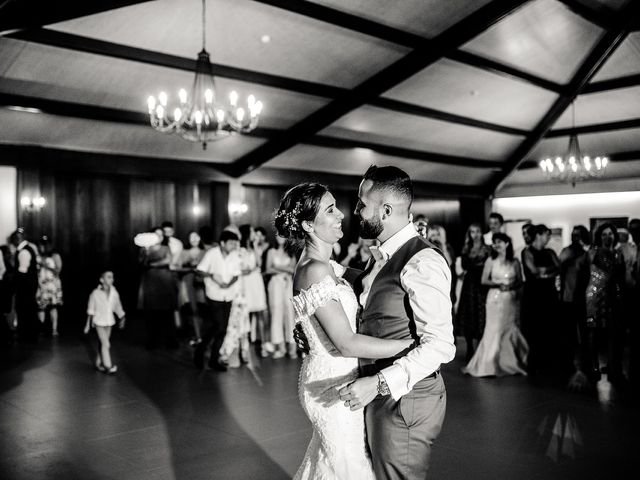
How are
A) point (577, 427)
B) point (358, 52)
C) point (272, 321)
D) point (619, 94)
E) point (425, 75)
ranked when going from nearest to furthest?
point (577, 427)
point (272, 321)
point (358, 52)
point (425, 75)
point (619, 94)

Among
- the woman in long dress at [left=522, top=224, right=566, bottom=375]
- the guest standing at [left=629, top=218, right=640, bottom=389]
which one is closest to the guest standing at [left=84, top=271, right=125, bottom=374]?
the woman in long dress at [left=522, top=224, right=566, bottom=375]

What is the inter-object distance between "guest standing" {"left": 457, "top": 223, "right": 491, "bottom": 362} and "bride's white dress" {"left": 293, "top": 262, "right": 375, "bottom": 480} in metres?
4.35

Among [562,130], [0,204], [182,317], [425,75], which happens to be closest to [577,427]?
[182,317]

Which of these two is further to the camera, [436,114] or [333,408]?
[436,114]

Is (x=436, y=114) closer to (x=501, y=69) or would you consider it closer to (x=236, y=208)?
(x=501, y=69)

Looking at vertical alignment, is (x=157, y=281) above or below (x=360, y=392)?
below

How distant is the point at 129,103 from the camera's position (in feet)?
29.1

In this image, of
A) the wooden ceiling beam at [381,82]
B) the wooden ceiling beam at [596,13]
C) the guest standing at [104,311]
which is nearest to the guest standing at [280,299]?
the guest standing at [104,311]

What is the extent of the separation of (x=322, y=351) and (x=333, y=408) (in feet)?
0.67

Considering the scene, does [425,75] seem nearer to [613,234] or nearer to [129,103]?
[129,103]

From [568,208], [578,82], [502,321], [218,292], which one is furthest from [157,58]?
[568,208]

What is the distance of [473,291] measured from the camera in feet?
21.0

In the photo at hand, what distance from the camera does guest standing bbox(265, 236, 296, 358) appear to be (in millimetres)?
6875

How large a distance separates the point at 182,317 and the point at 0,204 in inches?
133
